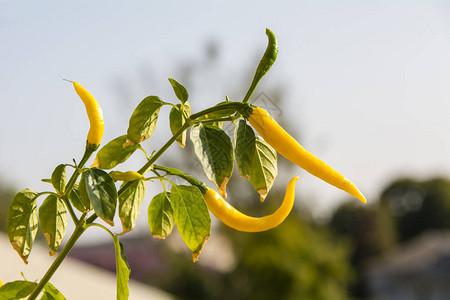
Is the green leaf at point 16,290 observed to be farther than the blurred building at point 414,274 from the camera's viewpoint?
No

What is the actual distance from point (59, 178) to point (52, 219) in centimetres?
→ 4

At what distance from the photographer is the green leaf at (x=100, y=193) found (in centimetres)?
35

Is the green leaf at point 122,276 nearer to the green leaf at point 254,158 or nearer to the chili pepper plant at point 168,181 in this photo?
the chili pepper plant at point 168,181

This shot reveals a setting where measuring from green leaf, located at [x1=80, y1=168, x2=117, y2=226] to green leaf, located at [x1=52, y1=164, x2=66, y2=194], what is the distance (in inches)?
2.0

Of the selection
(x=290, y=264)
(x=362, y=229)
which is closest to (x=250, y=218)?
(x=290, y=264)

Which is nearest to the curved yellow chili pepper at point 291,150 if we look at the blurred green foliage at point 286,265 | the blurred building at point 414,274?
the blurred green foliage at point 286,265

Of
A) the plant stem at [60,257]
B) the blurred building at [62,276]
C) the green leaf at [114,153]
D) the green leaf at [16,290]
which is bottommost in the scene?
the blurred building at [62,276]

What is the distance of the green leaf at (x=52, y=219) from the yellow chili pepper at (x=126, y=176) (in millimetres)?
63

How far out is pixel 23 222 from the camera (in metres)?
0.43

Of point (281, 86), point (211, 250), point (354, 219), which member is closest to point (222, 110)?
point (281, 86)

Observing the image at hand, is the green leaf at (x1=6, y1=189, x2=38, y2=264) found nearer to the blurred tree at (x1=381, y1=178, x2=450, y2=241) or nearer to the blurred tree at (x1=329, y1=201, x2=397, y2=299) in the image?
the blurred tree at (x1=329, y1=201, x2=397, y2=299)

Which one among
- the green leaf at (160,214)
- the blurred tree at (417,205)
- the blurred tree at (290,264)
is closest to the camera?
the green leaf at (160,214)

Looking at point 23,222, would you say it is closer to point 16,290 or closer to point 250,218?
point 16,290

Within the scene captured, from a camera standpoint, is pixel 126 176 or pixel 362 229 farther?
pixel 362 229
